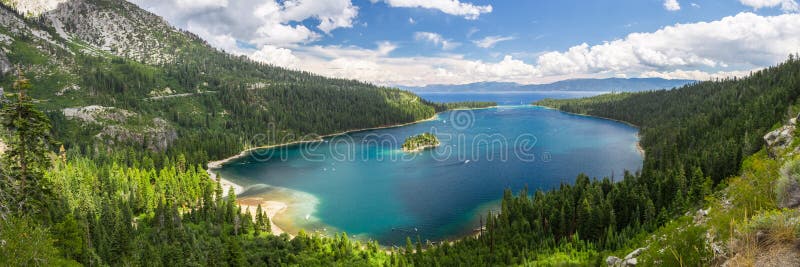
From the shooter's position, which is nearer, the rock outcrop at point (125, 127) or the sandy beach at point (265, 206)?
the sandy beach at point (265, 206)

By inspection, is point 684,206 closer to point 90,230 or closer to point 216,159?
point 90,230

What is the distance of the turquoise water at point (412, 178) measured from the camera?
9431 cm

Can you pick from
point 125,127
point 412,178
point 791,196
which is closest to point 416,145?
point 412,178

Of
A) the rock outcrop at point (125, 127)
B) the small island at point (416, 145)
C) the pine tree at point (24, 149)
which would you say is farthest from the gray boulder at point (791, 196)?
the rock outcrop at point (125, 127)

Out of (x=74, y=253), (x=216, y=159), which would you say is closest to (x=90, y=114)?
(x=216, y=159)

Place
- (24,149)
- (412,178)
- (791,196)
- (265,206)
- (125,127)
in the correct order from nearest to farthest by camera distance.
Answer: (791,196)
(24,149)
(265,206)
(412,178)
(125,127)

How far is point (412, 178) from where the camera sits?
134m

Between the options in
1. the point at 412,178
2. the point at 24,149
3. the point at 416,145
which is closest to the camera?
the point at 24,149

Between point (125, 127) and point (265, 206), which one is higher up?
point (125, 127)

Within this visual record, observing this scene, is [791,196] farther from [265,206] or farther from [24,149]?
[265,206]

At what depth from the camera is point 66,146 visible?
512 ft

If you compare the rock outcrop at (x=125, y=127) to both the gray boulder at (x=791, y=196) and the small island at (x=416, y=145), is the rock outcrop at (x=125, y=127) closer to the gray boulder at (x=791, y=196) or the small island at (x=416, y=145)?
the small island at (x=416, y=145)

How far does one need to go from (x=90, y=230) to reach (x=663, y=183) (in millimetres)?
113271

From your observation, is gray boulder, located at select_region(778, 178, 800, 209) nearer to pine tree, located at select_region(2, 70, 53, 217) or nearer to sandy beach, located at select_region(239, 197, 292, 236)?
pine tree, located at select_region(2, 70, 53, 217)
